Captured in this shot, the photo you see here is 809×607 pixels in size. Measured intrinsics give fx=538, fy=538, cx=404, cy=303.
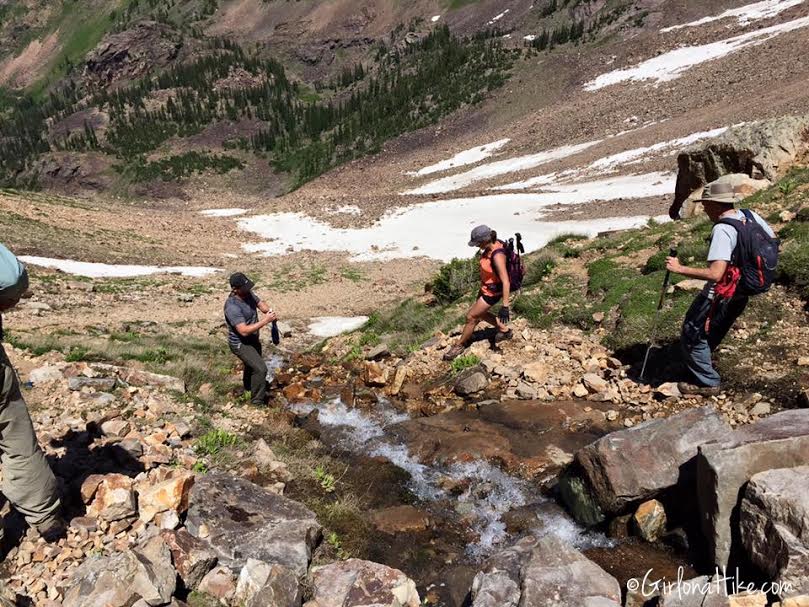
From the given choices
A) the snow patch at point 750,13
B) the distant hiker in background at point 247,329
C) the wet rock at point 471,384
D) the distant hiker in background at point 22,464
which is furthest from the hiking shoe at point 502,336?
the snow patch at point 750,13

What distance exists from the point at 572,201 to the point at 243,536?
3251cm

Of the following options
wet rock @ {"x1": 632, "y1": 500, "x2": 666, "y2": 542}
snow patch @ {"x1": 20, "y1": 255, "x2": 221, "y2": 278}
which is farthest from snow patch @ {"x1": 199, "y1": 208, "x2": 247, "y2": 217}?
wet rock @ {"x1": 632, "y1": 500, "x2": 666, "y2": 542}

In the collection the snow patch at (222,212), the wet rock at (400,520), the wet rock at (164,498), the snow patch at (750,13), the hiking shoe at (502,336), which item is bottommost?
the snow patch at (222,212)

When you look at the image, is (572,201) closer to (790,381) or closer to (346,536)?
(790,381)

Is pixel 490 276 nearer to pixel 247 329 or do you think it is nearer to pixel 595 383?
pixel 595 383

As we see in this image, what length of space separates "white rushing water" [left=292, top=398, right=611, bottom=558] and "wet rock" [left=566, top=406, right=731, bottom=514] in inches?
21.0

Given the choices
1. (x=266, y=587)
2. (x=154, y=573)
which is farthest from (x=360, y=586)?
(x=154, y=573)

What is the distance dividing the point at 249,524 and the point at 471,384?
4.41 meters

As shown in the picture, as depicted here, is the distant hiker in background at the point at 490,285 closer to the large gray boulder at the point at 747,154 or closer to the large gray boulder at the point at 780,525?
the large gray boulder at the point at 780,525

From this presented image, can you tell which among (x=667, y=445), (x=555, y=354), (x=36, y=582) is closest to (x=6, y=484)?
(x=36, y=582)

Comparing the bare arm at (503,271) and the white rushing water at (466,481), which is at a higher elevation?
the bare arm at (503,271)

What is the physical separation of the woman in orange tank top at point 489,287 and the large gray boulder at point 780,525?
5.14m

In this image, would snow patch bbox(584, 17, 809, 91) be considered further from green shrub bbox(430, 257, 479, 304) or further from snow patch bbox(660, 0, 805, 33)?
A: green shrub bbox(430, 257, 479, 304)

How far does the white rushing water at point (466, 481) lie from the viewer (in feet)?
18.0
